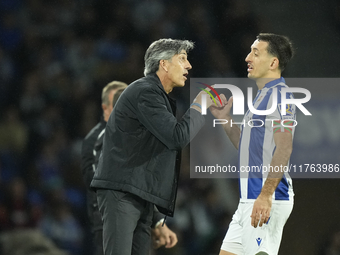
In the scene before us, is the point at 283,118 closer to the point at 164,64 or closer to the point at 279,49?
the point at 279,49

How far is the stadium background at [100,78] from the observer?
3.65m

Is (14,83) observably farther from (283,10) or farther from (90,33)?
(283,10)

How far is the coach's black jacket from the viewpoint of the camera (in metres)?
2.16

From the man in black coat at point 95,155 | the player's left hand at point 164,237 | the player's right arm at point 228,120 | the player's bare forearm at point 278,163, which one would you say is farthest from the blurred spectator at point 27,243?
the player's bare forearm at point 278,163

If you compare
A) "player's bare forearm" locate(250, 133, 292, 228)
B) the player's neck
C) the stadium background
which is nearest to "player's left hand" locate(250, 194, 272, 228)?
"player's bare forearm" locate(250, 133, 292, 228)

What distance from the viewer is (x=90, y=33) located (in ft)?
13.1

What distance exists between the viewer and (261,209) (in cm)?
221

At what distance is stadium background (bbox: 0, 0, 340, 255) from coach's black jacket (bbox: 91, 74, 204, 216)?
165 cm

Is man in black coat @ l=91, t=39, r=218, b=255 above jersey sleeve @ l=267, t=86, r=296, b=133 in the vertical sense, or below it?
below

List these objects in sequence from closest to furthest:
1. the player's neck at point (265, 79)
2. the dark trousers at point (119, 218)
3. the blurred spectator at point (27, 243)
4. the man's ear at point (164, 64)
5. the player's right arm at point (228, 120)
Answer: the dark trousers at point (119, 218), the man's ear at point (164, 64), the player's neck at point (265, 79), the player's right arm at point (228, 120), the blurred spectator at point (27, 243)

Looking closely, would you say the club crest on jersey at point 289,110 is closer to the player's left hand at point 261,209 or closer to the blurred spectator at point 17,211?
the player's left hand at point 261,209

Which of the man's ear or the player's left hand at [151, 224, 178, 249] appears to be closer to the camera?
the man's ear

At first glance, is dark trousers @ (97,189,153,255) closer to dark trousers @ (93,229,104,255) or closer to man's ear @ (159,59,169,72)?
man's ear @ (159,59,169,72)

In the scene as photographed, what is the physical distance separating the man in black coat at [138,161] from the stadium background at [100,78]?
1640 mm
